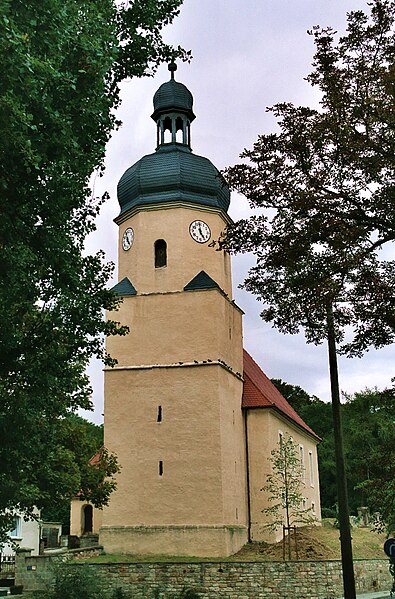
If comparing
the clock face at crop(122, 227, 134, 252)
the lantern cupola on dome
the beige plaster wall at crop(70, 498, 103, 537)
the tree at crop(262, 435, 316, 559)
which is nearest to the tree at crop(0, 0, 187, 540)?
the tree at crop(262, 435, 316, 559)

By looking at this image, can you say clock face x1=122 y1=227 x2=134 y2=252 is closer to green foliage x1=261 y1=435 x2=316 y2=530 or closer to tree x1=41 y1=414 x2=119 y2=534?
tree x1=41 y1=414 x2=119 y2=534

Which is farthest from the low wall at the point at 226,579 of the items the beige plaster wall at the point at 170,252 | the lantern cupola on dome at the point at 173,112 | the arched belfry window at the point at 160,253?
the lantern cupola on dome at the point at 173,112

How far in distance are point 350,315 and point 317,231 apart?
57.7 inches

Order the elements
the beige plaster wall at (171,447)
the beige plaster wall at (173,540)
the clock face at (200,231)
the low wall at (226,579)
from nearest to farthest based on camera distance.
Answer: the low wall at (226,579)
the beige plaster wall at (173,540)
the beige plaster wall at (171,447)
the clock face at (200,231)

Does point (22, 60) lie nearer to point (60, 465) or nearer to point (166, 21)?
point (166, 21)

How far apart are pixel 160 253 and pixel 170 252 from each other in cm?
64

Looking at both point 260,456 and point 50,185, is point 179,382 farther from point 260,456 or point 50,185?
point 50,185

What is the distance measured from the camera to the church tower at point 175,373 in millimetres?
24938

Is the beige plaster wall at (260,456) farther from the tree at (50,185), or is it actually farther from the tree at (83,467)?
the tree at (50,185)

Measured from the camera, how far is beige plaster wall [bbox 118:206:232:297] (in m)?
27.3

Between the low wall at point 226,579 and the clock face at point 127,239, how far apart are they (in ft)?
40.1

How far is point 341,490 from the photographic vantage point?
13.7m

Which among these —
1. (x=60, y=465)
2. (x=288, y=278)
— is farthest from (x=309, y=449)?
(x=288, y=278)

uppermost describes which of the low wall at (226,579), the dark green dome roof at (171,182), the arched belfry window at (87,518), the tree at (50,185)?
the dark green dome roof at (171,182)
